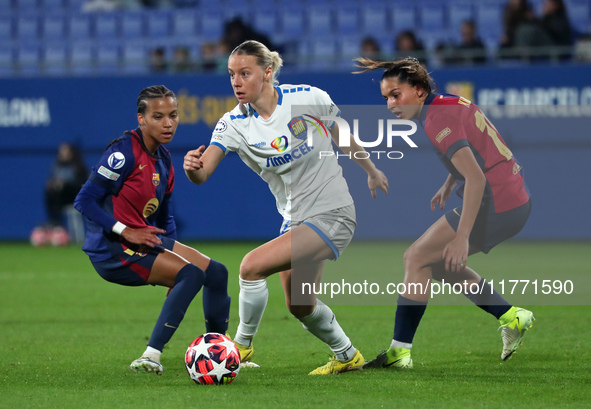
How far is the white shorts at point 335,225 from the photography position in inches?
208

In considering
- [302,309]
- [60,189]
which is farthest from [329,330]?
[60,189]

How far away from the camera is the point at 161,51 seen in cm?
1680

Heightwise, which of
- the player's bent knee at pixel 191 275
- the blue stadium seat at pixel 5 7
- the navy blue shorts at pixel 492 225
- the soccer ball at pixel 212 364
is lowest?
the soccer ball at pixel 212 364

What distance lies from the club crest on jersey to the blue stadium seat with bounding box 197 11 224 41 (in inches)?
505

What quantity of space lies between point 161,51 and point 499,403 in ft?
44.3

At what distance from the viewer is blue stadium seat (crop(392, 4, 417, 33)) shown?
1756 centimetres

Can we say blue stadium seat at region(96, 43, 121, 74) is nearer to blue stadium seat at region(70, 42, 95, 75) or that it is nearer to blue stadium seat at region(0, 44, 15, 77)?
blue stadium seat at region(70, 42, 95, 75)

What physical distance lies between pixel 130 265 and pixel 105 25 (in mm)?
14009

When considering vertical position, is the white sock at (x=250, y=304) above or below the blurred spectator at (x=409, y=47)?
below

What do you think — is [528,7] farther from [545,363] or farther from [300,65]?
[545,363]

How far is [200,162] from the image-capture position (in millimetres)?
5035

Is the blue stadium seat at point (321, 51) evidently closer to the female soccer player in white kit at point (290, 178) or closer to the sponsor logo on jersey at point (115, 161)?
the female soccer player in white kit at point (290, 178)

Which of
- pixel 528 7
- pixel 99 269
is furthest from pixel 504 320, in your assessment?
pixel 528 7

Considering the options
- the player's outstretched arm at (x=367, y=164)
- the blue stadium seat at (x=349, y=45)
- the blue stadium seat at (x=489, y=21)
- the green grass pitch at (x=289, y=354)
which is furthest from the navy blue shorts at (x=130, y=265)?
the blue stadium seat at (x=489, y=21)
